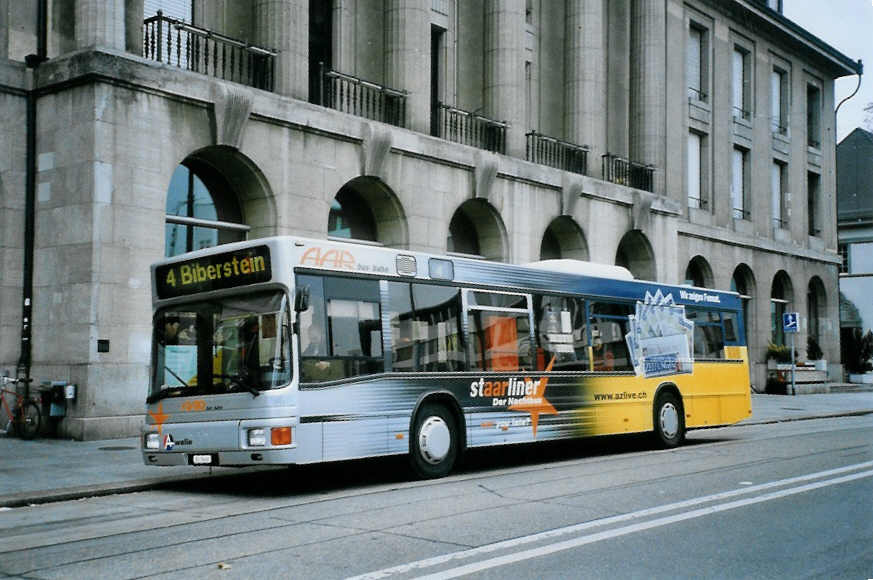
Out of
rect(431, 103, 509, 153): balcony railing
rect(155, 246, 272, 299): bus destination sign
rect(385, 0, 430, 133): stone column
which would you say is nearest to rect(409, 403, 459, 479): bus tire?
rect(155, 246, 272, 299): bus destination sign

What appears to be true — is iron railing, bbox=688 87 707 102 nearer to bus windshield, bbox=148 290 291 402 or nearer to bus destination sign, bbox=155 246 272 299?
bus destination sign, bbox=155 246 272 299

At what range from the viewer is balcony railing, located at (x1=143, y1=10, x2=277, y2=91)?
782 inches

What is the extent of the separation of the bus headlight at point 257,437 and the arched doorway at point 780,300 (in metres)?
36.3

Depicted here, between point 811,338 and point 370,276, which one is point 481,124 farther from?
point 811,338

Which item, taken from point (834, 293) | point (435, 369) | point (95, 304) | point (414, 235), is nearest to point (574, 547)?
point (435, 369)

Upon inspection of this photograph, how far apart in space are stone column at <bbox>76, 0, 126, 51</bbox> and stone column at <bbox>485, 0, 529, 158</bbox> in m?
11.9

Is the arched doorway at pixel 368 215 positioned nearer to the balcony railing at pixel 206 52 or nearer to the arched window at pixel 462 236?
the arched window at pixel 462 236

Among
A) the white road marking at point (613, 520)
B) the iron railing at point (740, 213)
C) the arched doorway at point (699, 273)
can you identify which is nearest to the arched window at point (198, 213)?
the white road marking at point (613, 520)

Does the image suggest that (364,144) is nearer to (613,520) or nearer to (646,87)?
(646,87)

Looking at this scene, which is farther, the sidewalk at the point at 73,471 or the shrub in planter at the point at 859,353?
the shrub in planter at the point at 859,353

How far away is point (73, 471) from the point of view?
1330 cm

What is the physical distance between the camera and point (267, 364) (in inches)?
444

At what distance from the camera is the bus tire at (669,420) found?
17.2m

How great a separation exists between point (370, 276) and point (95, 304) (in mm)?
7359
